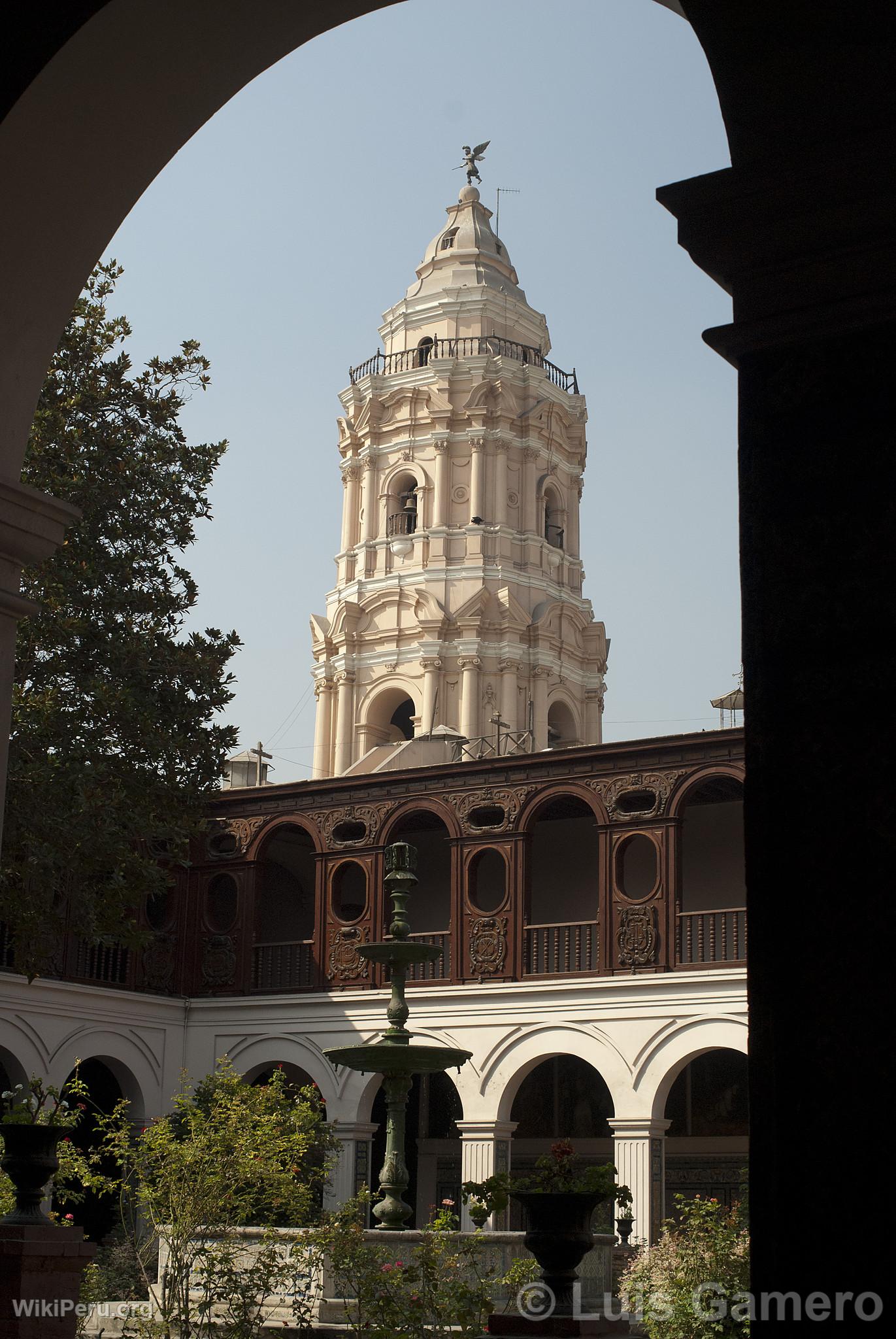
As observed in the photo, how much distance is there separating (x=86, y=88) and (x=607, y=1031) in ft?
49.7

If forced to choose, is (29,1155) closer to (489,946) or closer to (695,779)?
(695,779)

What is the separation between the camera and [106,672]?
31.6 feet

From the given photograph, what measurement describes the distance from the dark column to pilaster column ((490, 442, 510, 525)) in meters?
25.3

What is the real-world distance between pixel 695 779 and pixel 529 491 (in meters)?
12.1

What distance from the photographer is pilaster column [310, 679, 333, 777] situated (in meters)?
27.8

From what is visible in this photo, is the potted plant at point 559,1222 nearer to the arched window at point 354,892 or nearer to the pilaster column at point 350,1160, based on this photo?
the pilaster column at point 350,1160

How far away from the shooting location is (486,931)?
18000mm

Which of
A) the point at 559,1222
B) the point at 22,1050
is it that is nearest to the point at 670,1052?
the point at 22,1050

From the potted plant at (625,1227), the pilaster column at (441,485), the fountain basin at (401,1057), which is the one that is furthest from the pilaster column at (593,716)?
the fountain basin at (401,1057)

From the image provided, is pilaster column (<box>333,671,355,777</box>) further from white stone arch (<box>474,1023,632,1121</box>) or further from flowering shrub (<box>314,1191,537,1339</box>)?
flowering shrub (<box>314,1191,537,1339</box>)

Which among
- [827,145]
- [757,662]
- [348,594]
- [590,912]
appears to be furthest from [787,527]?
[348,594]

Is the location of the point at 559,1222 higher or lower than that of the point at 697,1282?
higher

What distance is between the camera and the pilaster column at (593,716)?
2873 cm

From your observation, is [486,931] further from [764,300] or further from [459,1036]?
[764,300]
